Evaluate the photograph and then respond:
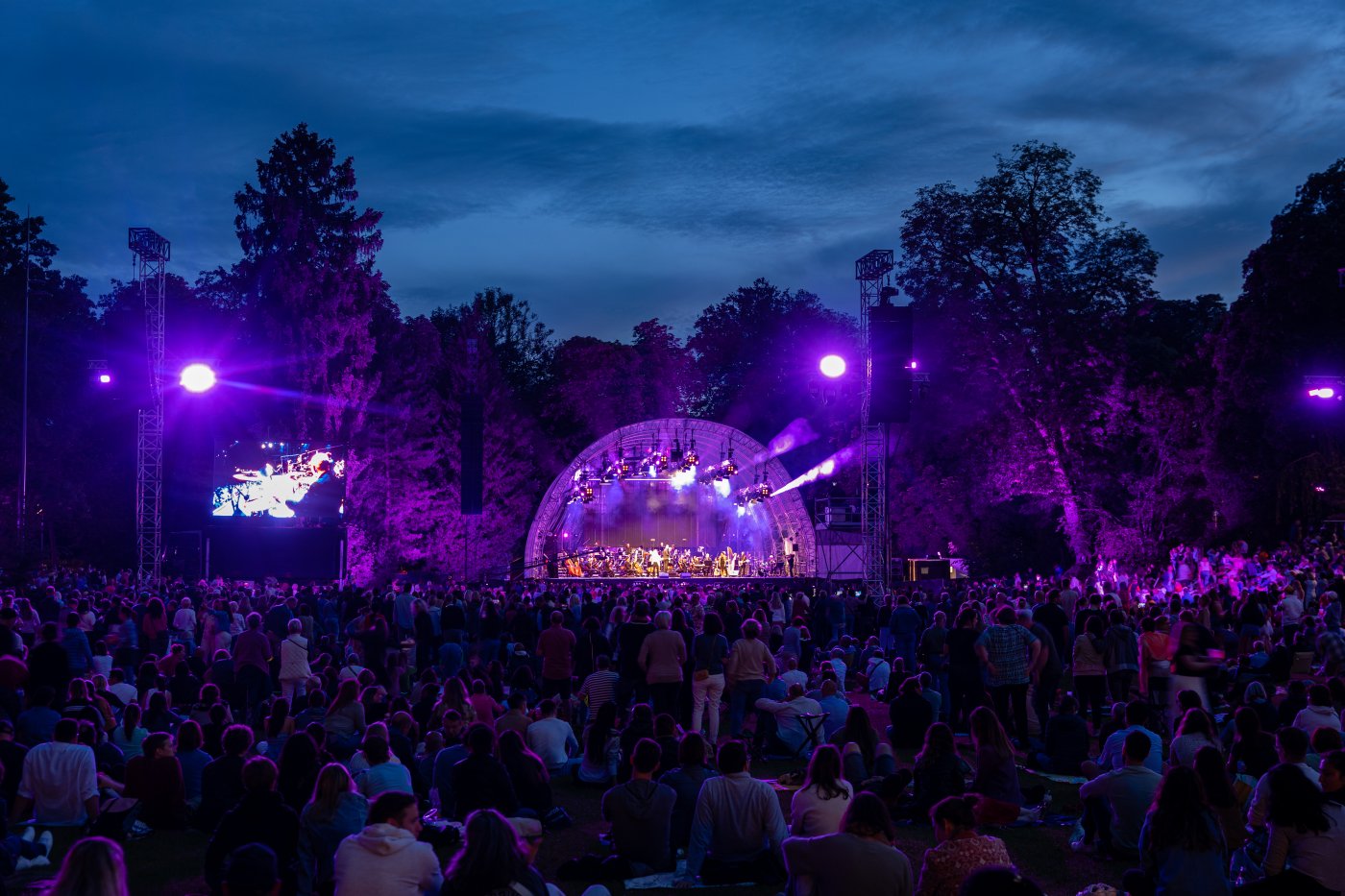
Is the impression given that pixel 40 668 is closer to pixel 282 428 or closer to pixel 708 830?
pixel 708 830

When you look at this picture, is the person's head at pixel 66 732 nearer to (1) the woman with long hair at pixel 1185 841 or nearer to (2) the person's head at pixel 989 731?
(2) the person's head at pixel 989 731

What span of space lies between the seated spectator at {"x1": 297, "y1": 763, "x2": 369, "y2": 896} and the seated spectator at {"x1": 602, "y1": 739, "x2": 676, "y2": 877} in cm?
172

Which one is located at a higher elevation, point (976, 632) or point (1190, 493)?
point (1190, 493)

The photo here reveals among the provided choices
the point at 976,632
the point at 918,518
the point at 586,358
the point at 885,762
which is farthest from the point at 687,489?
the point at 885,762

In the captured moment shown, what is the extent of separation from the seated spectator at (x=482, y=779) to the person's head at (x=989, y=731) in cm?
304

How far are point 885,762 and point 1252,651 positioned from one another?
752 cm

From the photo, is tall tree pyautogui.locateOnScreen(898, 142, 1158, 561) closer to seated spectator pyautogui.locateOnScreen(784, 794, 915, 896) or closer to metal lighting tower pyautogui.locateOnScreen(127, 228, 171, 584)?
metal lighting tower pyautogui.locateOnScreen(127, 228, 171, 584)

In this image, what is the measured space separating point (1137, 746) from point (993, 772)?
1.44 m

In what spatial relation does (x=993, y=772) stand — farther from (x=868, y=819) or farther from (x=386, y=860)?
(x=386, y=860)

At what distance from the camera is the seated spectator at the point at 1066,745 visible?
10672 millimetres

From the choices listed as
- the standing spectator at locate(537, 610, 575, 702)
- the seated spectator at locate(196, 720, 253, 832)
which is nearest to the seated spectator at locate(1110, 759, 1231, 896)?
the seated spectator at locate(196, 720, 253, 832)

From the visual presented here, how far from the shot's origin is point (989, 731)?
830 centimetres

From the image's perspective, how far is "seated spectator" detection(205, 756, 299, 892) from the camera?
241 inches

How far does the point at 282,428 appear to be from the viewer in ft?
118
